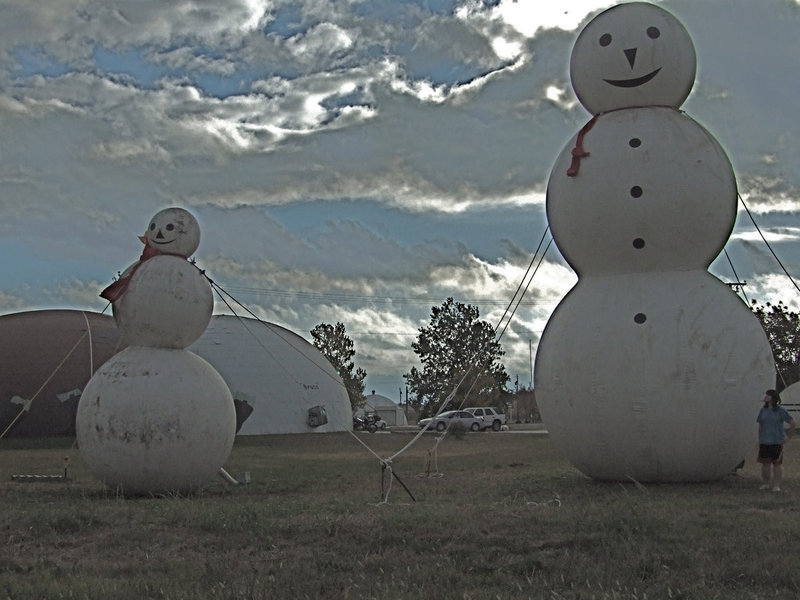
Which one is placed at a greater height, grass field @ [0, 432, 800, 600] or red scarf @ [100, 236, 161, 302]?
red scarf @ [100, 236, 161, 302]

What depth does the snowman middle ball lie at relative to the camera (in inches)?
544

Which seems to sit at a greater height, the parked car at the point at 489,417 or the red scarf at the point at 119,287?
the red scarf at the point at 119,287

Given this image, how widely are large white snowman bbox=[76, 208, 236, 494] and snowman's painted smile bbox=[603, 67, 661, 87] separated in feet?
22.7

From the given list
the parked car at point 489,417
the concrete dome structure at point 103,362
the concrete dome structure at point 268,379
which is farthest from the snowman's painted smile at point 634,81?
the parked car at point 489,417

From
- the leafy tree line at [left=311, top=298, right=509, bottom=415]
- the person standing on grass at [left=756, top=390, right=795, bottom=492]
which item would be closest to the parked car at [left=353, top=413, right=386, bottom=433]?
the leafy tree line at [left=311, top=298, right=509, bottom=415]

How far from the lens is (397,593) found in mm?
6953

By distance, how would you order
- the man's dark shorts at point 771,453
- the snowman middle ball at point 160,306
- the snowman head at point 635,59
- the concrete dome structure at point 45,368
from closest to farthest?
the man's dark shorts at point 771,453
the snowman head at point 635,59
the snowman middle ball at point 160,306
the concrete dome structure at point 45,368

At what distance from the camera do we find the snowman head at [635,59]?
1283cm

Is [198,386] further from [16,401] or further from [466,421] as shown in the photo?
[466,421]

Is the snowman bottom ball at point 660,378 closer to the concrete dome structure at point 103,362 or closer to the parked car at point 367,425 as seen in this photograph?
the concrete dome structure at point 103,362

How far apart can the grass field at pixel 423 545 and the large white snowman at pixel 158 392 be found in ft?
1.64

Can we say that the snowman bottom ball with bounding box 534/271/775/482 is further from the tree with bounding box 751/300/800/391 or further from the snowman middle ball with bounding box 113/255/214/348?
the tree with bounding box 751/300/800/391

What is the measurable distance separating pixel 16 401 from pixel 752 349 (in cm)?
2560

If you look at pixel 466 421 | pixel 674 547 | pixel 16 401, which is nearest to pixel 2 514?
pixel 674 547
